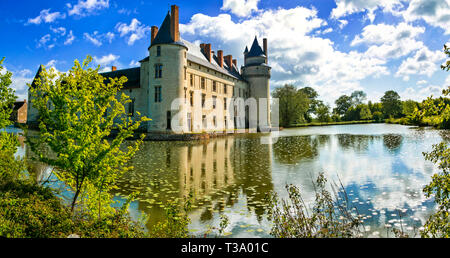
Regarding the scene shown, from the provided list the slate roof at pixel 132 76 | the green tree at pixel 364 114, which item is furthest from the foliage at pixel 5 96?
the green tree at pixel 364 114

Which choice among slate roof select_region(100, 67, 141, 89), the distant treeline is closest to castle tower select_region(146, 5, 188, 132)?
slate roof select_region(100, 67, 141, 89)

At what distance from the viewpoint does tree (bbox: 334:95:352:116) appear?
316 ft

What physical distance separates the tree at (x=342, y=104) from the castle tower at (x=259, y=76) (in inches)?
2410

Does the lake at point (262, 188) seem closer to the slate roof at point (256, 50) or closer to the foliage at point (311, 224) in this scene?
the foliage at point (311, 224)

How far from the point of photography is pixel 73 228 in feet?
12.2

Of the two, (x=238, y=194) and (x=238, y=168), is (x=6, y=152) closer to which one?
(x=238, y=194)

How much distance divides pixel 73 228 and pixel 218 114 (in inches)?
1409

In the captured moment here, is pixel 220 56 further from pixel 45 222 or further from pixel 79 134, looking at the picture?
pixel 45 222

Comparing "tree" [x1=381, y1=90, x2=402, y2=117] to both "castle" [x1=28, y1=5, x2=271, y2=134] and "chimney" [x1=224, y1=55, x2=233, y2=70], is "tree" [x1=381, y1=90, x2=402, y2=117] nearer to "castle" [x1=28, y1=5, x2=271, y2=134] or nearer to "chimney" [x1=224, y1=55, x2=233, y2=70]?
"castle" [x1=28, y1=5, x2=271, y2=134]

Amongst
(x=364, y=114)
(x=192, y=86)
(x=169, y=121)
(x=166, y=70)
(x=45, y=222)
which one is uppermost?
(x=166, y=70)

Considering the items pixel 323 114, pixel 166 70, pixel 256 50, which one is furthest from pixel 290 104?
pixel 166 70

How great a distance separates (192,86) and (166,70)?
4.96m

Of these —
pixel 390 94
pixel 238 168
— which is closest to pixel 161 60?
pixel 238 168

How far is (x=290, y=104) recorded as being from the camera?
60125 mm
